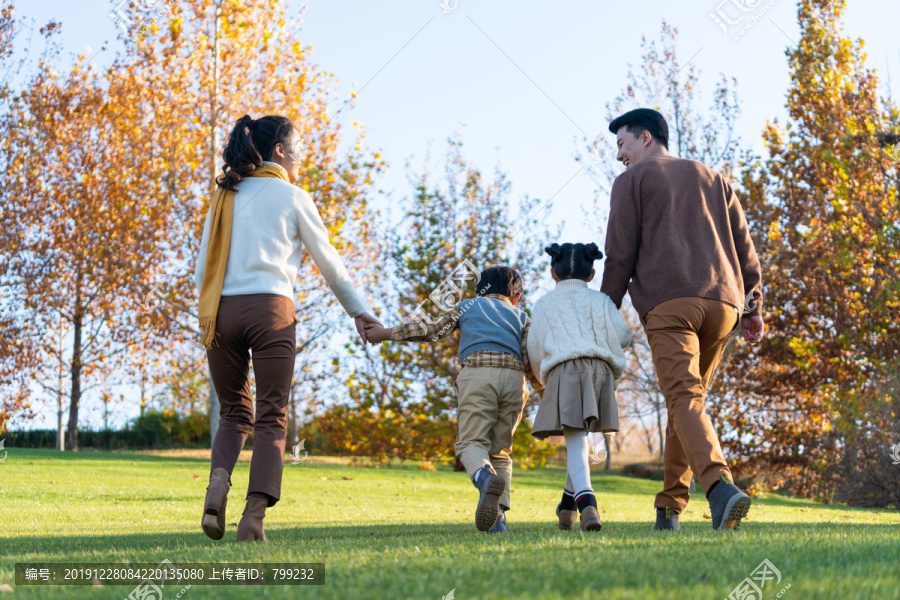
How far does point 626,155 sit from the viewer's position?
4609 millimetres

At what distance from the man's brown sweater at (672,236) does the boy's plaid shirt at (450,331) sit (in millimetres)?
862

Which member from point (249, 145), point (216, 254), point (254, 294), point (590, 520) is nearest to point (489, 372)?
point (590, 520)

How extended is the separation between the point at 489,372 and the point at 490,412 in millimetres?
251

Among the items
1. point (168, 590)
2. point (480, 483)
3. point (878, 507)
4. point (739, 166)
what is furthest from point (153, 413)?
point (168, 590)

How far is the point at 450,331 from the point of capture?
16.2ft

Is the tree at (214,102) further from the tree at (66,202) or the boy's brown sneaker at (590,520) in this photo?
the boy's brown sneaker at (590,520)

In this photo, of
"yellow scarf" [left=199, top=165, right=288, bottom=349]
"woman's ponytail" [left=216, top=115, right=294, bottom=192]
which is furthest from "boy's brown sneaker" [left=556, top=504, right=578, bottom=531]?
"woman's ponytail" [left=216, top=115, right=294, bottom=192]

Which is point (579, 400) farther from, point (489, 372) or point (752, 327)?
point (752, 327)

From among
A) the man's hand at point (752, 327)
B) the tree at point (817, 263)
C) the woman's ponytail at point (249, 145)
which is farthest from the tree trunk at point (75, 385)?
the man's hand at point (752, 327)

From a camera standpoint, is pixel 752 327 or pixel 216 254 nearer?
pixel 216 254

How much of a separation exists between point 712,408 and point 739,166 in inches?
220

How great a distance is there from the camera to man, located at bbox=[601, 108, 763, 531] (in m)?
3.92

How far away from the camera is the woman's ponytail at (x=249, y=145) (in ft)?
12.8

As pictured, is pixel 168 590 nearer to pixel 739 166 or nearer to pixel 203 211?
pixel 203 211
